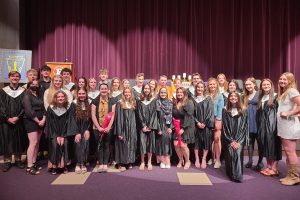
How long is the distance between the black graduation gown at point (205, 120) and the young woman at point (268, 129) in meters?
0.74

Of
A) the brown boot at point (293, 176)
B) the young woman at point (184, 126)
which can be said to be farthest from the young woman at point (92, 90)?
the brown boot at point (293, 176)

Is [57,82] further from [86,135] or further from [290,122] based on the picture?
[290,122]

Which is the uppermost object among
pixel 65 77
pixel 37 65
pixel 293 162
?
pixel 37 65

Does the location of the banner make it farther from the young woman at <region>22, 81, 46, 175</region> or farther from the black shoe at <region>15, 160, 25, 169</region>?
the black shoe at <region>15, 160, 25, 169</region>

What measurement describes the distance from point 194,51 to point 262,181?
19.8ft

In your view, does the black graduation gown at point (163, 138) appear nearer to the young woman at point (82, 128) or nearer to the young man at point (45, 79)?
the young woman at point (82, 128)

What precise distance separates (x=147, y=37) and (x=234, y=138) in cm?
604

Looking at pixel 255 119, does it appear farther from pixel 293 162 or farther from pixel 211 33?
pixel 211 33

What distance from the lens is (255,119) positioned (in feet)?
15.5

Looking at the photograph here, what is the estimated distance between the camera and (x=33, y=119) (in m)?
4.62

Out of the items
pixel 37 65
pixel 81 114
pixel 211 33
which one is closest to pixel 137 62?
Result: pixel 211 33

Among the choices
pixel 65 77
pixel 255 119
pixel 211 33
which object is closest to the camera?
pixel 255 119

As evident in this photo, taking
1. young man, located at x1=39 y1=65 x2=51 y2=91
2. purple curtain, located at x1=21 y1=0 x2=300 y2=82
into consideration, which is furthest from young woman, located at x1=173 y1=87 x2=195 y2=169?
purple curtain, located at x1=21 y1=0 x2=300 y2=82

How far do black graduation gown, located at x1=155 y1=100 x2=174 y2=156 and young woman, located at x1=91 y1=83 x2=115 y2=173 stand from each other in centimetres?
76
